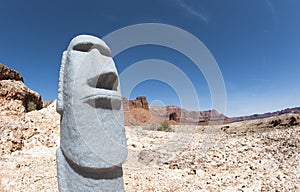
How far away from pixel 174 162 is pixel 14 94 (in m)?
9.35

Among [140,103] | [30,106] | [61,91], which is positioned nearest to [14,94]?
[30,106]

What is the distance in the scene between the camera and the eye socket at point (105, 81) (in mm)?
2656

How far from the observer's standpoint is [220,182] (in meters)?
5.39

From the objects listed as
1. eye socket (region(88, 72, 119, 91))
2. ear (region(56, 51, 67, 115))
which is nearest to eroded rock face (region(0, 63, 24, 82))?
ear (region(56, 51, 67, 115))

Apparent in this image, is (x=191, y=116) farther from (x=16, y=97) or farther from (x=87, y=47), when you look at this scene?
(x=16, y=97)

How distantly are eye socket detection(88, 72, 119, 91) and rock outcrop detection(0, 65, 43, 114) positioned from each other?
9954mm

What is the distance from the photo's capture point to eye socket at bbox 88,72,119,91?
266 cm

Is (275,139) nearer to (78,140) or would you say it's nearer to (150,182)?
(150,182)

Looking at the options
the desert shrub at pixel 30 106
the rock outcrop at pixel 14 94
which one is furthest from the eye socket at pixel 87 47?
the desert shrub at pixel 30 106

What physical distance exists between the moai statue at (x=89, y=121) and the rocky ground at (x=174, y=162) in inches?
110

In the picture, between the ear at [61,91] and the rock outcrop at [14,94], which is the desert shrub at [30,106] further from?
the ear at [61,91]

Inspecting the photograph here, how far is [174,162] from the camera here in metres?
7.03

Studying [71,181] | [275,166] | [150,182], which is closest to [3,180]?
[150,182]

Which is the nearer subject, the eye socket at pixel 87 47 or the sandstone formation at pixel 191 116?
the eye socket at pixel 87 47
